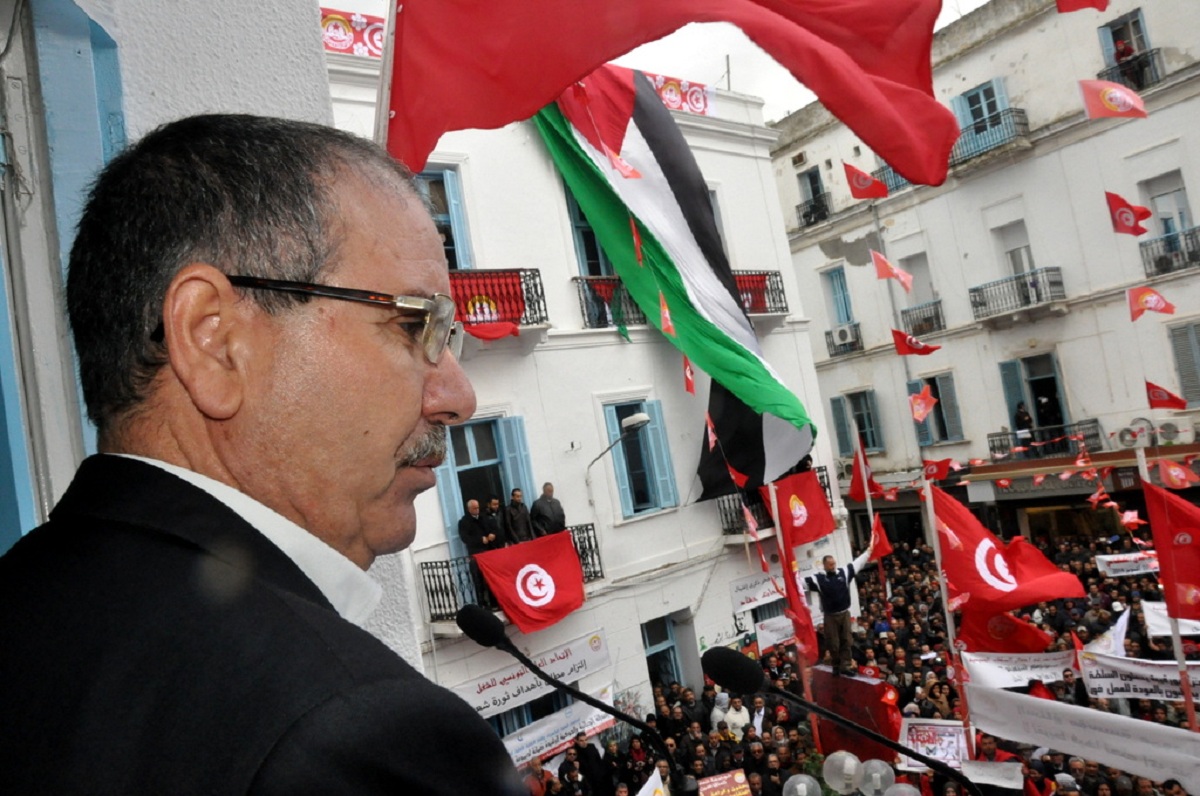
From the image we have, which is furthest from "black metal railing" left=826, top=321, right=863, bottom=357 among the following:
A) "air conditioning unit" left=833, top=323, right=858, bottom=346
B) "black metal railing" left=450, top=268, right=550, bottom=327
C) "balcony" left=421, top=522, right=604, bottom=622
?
"balcony" left=421, top=522, right=604, bottom=622

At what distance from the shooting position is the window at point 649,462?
13.2 metres

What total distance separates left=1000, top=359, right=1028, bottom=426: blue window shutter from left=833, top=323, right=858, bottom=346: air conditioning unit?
347 centimetres

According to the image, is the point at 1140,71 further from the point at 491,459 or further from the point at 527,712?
the point at 527,712

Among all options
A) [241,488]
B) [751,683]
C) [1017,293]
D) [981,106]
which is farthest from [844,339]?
[241,488]

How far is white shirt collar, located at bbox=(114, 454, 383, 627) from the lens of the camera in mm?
908

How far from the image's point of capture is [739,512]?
1409 cm

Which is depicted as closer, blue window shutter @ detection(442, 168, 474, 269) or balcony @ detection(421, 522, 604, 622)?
balcony @ detection(421, 522, 604, 622)

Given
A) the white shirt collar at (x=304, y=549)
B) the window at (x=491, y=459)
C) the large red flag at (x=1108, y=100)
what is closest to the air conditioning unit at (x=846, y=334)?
the large red flag at (x=1108, y=100)

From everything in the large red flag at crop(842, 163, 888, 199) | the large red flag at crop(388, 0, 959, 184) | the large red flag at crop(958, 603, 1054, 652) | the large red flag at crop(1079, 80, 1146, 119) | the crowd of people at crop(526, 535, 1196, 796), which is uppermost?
the large red flag at crop(842, 163, 888, 199)

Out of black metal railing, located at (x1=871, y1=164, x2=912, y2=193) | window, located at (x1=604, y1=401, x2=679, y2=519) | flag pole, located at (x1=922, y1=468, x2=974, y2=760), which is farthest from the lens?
black metal railing, located at (x1=871, y1=164, x2=912, y2=193)

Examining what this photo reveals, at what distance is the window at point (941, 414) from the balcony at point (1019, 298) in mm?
1715

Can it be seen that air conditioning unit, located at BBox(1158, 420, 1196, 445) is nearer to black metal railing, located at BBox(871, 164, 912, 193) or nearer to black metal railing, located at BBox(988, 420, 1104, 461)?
black metal railing, located at BBox(988, 420, 1104, 461)

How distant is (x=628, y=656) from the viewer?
40.8ft

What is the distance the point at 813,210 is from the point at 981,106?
4.21 metres
